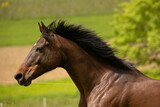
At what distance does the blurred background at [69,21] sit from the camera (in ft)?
47.1

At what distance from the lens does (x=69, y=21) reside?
5.09 meters

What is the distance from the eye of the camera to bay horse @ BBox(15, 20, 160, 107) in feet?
14.2

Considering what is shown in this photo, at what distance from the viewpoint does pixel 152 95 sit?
14.0 feet

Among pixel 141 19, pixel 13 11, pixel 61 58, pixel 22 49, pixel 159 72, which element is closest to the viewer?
pixel 61 58

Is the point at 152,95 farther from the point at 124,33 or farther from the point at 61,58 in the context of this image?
the point at 124,33

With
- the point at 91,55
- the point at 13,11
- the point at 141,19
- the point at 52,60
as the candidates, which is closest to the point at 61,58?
the point at 52,60

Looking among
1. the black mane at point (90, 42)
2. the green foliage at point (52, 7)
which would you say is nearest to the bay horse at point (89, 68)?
the black mane at point (90, 42)

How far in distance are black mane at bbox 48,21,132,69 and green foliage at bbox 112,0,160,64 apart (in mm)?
14644

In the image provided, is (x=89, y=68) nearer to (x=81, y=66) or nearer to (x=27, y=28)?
(x=81, y=66)

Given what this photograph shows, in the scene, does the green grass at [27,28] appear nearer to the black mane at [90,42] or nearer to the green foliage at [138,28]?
the green foliage at [138,28]

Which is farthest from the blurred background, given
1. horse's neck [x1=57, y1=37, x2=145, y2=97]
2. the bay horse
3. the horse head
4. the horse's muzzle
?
the horse's muzzle

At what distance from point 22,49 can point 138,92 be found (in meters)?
26.9

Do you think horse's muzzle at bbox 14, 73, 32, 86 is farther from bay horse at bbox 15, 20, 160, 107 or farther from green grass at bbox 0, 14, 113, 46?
green grass at bbox 0, 14, 113, 46

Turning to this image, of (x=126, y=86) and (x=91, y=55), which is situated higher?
(x=91, y=55)
